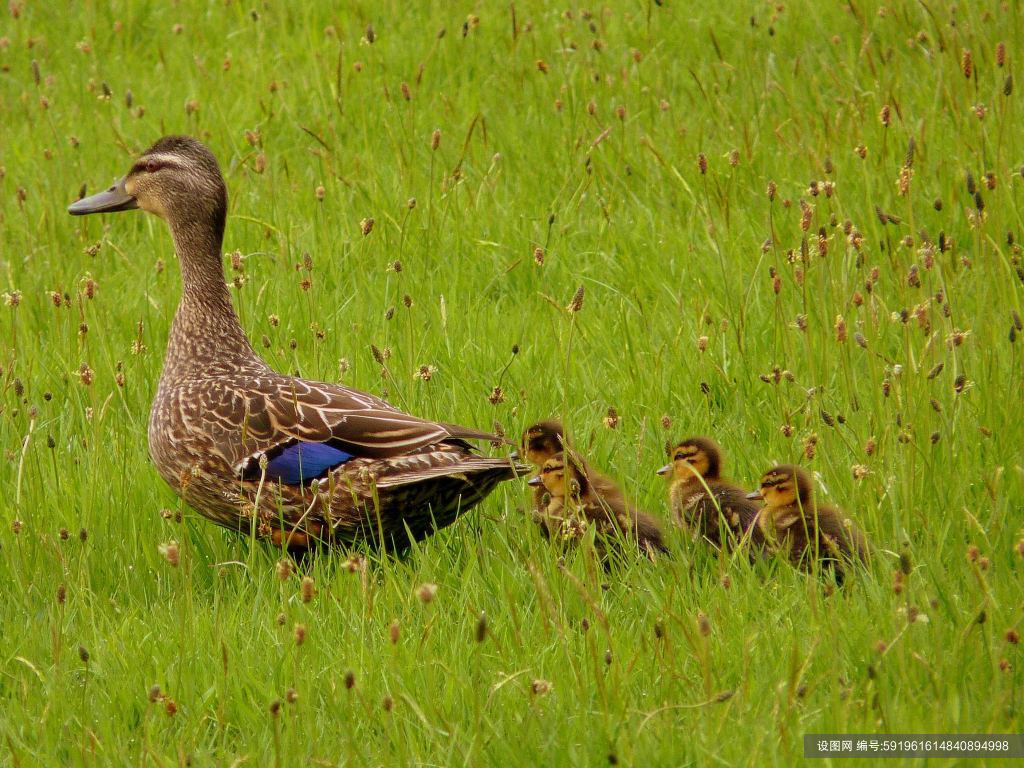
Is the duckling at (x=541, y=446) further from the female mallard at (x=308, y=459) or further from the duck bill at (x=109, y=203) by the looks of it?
the duck bill at (x=109, y=203)

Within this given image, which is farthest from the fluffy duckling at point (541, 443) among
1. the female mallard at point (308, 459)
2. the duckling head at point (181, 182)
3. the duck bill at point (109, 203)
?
the duck bill at point (109, 203)

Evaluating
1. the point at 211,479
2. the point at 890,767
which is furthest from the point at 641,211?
the point at 890,767

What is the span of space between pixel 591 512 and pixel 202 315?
193cm

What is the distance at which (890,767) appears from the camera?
3.33 m

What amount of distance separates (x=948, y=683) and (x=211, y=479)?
9.09 ft

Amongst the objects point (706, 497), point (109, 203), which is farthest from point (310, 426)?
point (109, 203)

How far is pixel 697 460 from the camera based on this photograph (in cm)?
515

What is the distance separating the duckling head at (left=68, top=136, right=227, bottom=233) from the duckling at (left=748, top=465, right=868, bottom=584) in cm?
282

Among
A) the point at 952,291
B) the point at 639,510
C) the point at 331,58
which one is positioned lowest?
the point at 639,510

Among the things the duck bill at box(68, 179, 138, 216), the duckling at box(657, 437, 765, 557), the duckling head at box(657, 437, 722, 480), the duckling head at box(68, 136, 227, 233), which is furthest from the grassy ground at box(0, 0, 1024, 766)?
the duckling head at box(68, 136, 227, 233)

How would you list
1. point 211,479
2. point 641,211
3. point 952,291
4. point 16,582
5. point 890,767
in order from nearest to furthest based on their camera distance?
point 890,767
point 16,582
point 211,479
point 952,291
point 641,211

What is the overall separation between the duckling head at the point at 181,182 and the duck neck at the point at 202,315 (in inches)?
1.4

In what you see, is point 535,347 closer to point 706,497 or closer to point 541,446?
point 541,446

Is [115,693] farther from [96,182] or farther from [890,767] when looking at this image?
[96,182]
